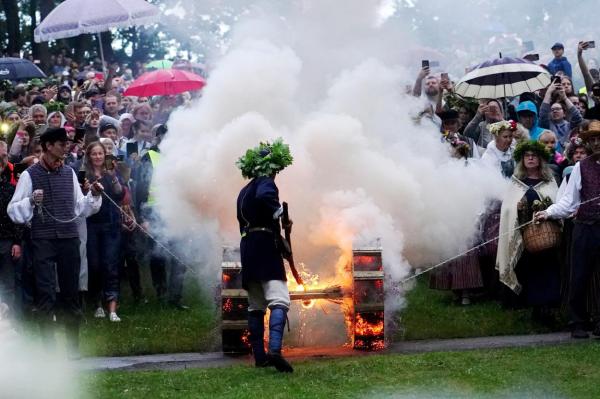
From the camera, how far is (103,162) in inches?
532

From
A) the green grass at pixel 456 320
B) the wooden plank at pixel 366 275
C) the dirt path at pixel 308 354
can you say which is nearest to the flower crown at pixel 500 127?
the green grass at pixel 456 320

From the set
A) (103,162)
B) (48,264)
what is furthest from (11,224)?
(103,162)

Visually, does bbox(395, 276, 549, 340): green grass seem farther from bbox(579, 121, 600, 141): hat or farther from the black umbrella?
the black umbrella

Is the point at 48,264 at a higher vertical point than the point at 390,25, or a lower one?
lower

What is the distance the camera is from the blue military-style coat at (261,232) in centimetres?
1023

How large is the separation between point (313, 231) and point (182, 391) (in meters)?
3.14

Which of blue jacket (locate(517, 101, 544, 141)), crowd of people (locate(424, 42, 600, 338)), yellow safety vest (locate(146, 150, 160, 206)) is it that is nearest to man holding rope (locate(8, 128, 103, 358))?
yellow safety vest (locate(146, 150, 160, 206))

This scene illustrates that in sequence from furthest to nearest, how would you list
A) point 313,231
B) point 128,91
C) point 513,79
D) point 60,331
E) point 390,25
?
point 128,91
point 513,79
point 390,25
point 60,331
point 313,231

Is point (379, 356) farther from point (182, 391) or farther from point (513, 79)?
point (513, 79)

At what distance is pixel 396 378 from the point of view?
964 cm

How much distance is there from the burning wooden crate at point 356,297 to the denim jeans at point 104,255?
293 centimetres

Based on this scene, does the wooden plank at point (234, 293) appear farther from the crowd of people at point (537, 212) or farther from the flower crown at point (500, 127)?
the flower crown at point (500, 127)

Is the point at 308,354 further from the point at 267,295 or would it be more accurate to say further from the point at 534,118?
the point at 534,118

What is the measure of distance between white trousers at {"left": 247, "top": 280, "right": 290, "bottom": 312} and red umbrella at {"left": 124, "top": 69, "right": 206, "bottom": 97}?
28.4 ft
